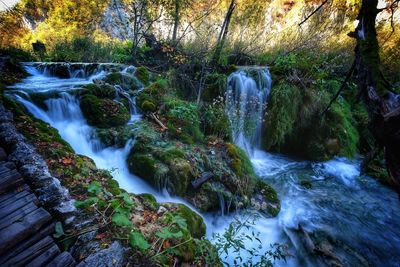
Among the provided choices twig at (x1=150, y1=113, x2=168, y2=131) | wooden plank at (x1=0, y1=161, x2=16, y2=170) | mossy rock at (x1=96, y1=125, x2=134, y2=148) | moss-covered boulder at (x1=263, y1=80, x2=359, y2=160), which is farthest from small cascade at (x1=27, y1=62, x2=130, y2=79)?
wooden plank at (x1=0, y1=161, x2=16, y2=170)

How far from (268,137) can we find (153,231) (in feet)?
18.8

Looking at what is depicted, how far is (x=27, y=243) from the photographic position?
1434 mm

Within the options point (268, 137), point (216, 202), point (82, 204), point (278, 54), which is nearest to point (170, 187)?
point (216, 202)

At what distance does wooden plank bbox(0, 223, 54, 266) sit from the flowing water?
2094 mm

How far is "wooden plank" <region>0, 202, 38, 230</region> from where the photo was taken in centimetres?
147

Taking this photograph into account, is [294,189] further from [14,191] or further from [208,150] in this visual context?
[14,191]

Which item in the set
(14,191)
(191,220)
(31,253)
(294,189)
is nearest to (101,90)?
(191,220)

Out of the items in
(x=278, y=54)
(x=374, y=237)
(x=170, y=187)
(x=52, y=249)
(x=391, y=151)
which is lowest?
(x=374, y=237)

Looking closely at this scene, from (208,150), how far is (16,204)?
3.73m

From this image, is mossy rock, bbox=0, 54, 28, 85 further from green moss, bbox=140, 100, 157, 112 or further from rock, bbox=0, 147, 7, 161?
rock, bbox=0, 147, 7, 161

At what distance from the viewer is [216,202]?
4066 mm

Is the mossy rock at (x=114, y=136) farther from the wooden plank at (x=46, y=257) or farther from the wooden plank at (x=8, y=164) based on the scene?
the wooden plank at (x=46, y=257)

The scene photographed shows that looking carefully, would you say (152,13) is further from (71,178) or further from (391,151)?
(391,151)

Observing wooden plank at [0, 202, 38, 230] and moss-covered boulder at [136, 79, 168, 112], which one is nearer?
wooden plank at [0, 202, 38, 230]
